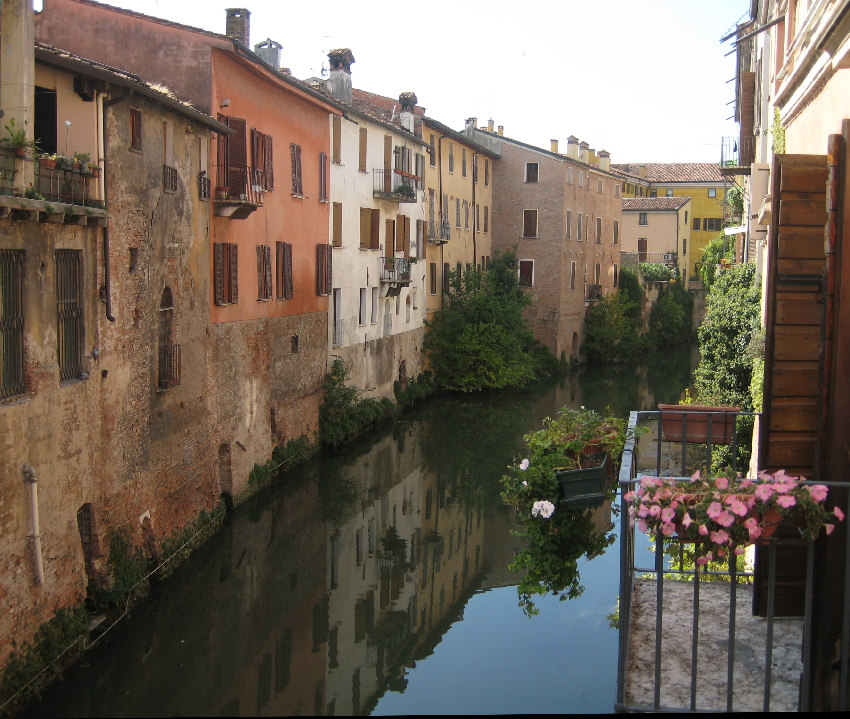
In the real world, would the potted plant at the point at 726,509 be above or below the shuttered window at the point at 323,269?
below

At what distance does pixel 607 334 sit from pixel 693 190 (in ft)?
99.0

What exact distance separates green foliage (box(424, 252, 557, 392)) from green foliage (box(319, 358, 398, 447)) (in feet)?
32.0

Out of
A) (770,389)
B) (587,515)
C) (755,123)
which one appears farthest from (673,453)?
(770,389)

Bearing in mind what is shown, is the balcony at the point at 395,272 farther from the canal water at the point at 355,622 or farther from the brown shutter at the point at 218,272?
the brown shutter at the point at 218,272

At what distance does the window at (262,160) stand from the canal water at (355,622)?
20.9ft

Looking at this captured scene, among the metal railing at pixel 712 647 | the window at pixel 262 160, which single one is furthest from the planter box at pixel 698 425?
the window at pixel 262 160

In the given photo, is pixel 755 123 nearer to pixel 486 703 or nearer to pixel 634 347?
pixel 486 703

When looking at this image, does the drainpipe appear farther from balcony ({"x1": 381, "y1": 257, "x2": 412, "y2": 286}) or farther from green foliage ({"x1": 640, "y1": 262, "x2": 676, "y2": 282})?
green foliage ({"x1": 640, "y1": 262, "x2": 676, "y2": 282})

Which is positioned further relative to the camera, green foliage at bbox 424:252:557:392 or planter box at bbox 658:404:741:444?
green foliage at bbox 424:252:557:392

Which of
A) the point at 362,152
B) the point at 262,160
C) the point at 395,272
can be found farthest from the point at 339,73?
the point at 262,160

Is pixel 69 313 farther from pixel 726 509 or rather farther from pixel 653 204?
pixel 653 204

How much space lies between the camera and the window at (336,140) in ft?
Result: 85.7

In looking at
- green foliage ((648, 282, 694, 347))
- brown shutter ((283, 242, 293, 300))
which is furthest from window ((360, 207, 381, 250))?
green foliage ((648, 282, 694, 347))

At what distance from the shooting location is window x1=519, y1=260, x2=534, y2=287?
44938 millimetres
